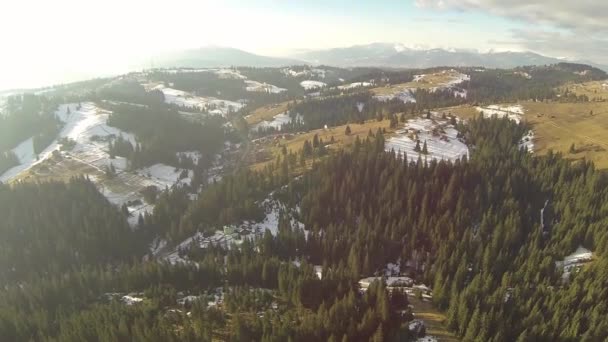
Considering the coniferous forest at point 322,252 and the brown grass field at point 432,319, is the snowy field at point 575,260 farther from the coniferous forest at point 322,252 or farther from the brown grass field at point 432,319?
the brown grass field at point 432,319

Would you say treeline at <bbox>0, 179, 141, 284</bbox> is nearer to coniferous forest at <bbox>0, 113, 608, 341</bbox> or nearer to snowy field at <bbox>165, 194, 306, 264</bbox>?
coniferous forest at <bbox>0, 113, 608, 341</bbox>

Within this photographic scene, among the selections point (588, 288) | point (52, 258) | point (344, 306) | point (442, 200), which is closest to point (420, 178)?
point (442, 200)

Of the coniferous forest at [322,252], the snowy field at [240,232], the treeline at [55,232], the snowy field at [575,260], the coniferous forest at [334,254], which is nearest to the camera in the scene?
the coniferous forest at [334,254]

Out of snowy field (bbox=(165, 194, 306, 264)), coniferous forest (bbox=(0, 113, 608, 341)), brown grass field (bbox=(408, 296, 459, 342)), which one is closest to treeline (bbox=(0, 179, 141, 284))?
coniferous forest (bbox=(0, 113, 608, 341))

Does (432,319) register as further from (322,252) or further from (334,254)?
(322,252)

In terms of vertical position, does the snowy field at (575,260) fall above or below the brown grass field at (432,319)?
above

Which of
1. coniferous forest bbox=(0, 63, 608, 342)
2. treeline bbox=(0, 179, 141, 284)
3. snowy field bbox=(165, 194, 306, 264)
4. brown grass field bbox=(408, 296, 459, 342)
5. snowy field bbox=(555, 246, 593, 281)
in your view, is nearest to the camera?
brown grass field bbox=(408, 296, 459, 342)

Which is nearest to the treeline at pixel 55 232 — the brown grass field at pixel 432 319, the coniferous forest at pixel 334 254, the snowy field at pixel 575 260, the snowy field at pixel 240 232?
the coniferous forest at pixel 334 254

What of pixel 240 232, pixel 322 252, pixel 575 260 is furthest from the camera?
pixel 240 232

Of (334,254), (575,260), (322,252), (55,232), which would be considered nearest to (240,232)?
(322,252)

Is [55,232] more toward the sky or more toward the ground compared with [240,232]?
more toward the ground

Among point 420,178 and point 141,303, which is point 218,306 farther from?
point 420,178
